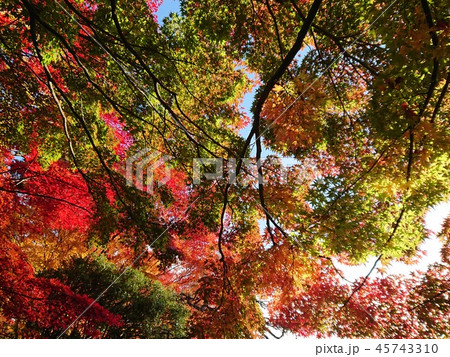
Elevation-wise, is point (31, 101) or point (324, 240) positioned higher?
point (31, 101)

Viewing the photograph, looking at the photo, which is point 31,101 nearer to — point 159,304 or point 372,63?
point 372,63

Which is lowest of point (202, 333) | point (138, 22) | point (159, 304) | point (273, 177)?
point (202, 333)

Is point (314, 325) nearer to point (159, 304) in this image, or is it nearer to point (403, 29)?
point (159, 304)

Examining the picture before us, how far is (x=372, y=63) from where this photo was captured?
10.9ft

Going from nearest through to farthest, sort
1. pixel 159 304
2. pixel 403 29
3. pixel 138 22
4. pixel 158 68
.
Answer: pixel 403 29, pixel 138 22, pixel 158 68, pixel 159 304

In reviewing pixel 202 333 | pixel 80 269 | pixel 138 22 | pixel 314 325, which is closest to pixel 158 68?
pixel 138 22

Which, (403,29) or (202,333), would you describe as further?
(202,333)

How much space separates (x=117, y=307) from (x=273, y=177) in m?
5.84

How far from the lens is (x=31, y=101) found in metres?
4.14

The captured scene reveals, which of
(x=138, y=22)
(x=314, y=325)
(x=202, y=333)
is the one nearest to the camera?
(x=138, y=22)

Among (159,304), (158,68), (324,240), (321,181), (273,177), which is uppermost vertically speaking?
(158,68)

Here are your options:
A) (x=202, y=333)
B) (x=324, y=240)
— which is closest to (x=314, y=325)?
(x=202, y=333)

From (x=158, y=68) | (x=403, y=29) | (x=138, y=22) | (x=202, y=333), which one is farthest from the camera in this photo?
(x=202, y=333)

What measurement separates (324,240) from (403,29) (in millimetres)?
2587
